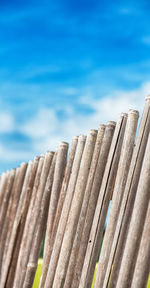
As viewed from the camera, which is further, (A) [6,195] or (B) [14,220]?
(A) [6,195]

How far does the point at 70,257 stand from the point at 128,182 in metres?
0.96

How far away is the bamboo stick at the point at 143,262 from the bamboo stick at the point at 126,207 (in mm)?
233

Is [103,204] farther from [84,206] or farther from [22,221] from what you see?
[22,221]

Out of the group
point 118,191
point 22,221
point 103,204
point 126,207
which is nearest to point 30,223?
point 22,221

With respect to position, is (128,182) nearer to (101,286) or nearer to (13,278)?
(101,286)

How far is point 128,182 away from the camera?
9.09 feet

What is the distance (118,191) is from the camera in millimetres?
2916

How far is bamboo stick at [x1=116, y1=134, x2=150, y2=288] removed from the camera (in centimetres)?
258

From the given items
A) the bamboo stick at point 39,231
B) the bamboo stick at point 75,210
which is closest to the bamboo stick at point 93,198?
the bamboo stick at point 75,210

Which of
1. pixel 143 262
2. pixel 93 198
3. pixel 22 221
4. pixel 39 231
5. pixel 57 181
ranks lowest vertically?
pixel 143 262

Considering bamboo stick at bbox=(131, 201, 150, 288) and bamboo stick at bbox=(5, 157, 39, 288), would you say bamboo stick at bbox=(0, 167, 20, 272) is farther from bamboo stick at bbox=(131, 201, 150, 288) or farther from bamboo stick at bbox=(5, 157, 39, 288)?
bamboo stick at bbox=(131, 201, 150, 288)

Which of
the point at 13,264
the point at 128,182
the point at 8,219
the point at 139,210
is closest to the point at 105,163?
the point at 128,182

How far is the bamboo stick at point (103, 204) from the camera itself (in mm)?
3096

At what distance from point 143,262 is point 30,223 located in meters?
2.32
